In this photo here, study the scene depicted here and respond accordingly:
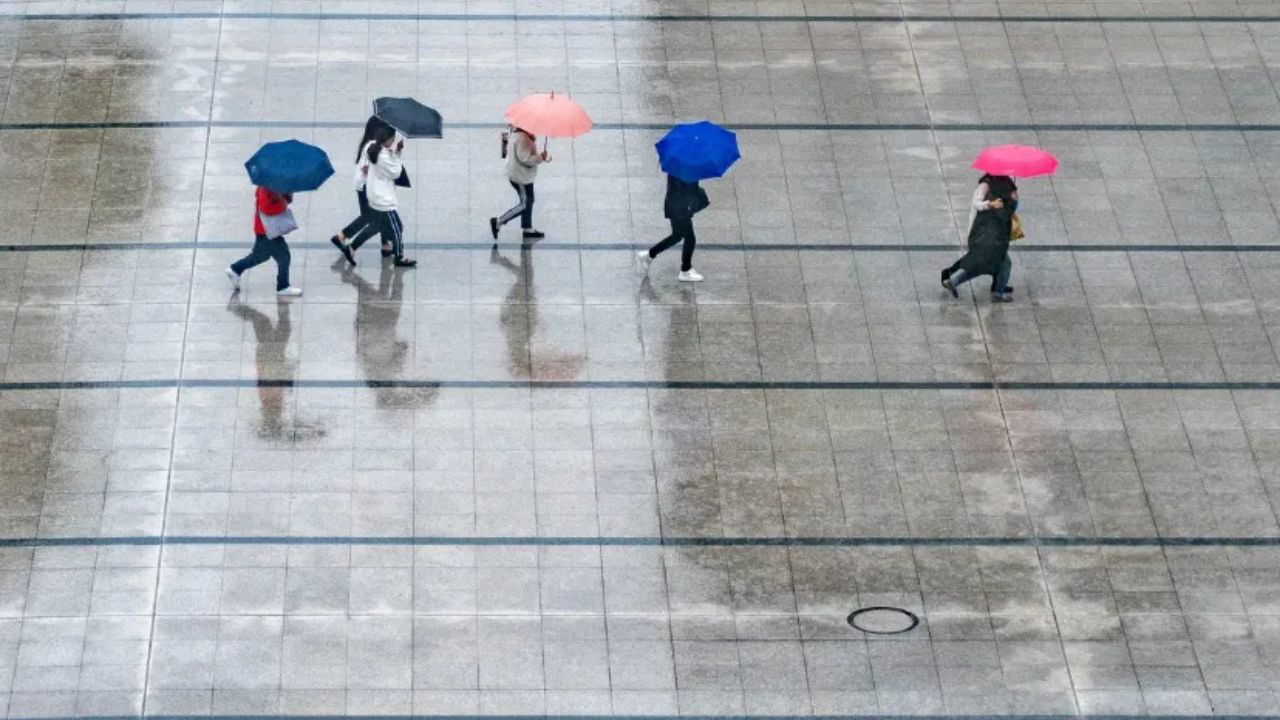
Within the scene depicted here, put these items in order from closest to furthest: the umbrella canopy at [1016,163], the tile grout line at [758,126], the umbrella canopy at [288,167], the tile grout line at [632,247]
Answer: the umbrella canopy at [288,167]
the umbrella canopy at [1016,163]
the tile grout line at [632,247]
the tile grout line at [758,126]

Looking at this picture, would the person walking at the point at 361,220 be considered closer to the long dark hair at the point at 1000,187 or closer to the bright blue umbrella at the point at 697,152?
the bright blue umbrella at the point at 697,152

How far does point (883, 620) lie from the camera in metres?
16.7

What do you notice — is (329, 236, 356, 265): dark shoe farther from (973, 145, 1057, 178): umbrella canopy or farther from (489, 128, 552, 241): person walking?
A: (973, 145, 1057, 178): umbrella canopy

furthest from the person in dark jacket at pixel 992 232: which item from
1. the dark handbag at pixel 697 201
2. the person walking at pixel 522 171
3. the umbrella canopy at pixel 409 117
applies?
the umbrella canopy at pixel 409 117

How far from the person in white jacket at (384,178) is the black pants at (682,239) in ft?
7.53

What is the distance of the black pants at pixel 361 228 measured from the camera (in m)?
20.0

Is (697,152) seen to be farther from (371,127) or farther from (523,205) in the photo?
(371,127)

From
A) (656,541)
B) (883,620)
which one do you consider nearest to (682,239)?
(656,541)

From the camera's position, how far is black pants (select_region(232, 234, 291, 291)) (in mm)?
19438

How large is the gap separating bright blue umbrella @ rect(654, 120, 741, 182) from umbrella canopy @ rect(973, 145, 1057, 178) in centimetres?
218

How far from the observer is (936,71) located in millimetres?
23141

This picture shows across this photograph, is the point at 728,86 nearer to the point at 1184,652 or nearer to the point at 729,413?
the point at 729,413

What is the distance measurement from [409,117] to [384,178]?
59 centimetres

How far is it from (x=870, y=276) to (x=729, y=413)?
2.46 metres
